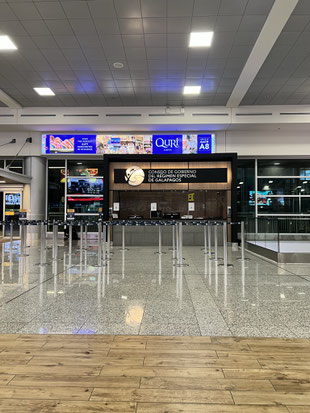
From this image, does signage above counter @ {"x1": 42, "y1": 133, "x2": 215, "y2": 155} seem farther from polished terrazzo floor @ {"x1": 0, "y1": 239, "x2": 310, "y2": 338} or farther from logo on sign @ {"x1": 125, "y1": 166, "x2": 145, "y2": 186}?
polished terrazzo floor @ {"x1": 0, "y1": 239, "x2": 310, "y2": 338}

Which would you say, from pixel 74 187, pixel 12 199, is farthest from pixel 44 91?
pixel 12 199

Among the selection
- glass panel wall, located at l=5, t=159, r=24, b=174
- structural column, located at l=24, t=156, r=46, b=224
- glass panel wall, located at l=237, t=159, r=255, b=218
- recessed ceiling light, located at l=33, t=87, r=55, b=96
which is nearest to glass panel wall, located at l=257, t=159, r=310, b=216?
glass panel wall, located at l=237, t=159, r=255, b=218

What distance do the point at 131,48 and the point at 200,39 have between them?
173cm

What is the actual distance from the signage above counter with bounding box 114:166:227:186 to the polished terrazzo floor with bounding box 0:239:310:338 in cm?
530

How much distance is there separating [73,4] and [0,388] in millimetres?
6805

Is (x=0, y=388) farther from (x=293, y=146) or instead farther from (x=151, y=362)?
(x=293, y=146)

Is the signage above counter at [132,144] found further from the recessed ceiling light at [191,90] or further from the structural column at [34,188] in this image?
the recessed ceiling light at [191,90]

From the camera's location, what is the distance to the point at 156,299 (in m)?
3.85

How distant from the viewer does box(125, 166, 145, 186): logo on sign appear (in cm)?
1130

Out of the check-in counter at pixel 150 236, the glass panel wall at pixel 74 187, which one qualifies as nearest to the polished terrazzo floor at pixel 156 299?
the check-in counter at pixel 150 236

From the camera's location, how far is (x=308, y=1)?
6.04m

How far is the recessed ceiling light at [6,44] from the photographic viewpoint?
747cm

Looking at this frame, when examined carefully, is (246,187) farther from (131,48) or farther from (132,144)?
(131,48)

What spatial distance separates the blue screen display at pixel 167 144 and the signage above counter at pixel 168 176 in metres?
1.41
